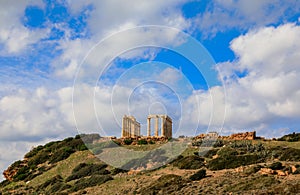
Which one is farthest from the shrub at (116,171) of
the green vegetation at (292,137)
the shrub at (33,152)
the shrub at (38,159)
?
the shrub at (33,152)

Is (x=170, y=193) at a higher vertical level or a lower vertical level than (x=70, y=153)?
lower

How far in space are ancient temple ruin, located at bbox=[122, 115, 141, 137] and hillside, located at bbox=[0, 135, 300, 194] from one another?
801 centimetres

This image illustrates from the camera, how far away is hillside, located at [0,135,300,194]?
102 feet

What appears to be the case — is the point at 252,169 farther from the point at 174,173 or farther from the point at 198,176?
the point at 174,173

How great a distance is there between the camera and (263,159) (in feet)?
128

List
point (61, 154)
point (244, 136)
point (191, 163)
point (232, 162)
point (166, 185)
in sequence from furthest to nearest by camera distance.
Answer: point (61, 154) → point (244, 136) → point (191, 163) → point (232, 162) → point (166, 185)

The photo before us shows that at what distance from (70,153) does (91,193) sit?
76.8 feet

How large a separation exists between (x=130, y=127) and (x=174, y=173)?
109 feet

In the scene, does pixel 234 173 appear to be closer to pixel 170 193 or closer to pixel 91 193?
pixel 170 193

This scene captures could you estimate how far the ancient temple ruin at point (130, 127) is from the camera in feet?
231

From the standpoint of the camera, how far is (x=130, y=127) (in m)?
72.4

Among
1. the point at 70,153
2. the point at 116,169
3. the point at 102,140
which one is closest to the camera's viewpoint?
the point at 116,169

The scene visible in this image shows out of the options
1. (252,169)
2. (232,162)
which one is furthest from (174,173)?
(252,169)

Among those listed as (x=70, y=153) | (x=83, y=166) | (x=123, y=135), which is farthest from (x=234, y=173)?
(x=123, y=135)
